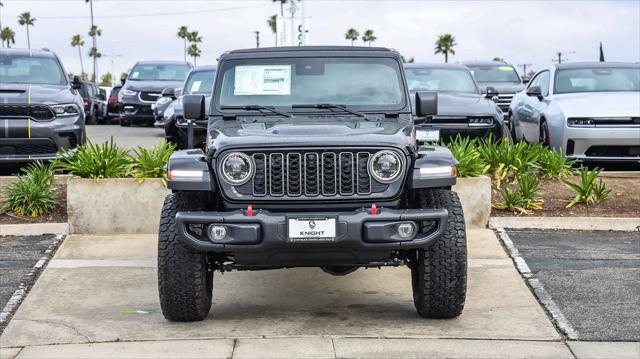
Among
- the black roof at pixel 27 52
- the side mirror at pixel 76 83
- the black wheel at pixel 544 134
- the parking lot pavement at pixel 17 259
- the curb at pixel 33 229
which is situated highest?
the black roof at pixel 27 52

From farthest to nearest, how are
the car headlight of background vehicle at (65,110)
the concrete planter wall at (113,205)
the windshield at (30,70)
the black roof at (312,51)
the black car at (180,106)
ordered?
the black car at (180,106)
the windshield at (30,70)
the car headlight of background vehicle at (65,110)
the concrete planter wall at (113,205)
the black roof at (312,51)

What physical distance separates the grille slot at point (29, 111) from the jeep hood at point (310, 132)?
19.7ft

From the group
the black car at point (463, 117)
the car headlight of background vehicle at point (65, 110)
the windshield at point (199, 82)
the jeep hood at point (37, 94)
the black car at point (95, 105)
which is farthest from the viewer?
the black car at point (95, 105)

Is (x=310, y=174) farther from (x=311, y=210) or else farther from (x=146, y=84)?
(x=146, y=84)

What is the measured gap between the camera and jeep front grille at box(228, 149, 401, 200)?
623 cm

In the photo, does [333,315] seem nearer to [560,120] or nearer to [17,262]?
[17,262]

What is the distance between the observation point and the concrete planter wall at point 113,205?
9.76 metres

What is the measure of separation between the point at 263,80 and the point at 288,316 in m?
1.72

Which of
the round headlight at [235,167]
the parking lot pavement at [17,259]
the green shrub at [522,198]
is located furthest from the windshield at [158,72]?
the round headlight at [235,167]

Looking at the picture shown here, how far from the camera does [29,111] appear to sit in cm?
1250

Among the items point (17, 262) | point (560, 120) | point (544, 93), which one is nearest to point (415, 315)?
point (17, 262)

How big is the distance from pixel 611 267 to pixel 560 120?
4880mm

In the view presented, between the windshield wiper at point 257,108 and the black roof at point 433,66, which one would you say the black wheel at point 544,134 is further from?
the windshield wiper at point 257,108

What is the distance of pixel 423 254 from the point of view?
6352 mm
